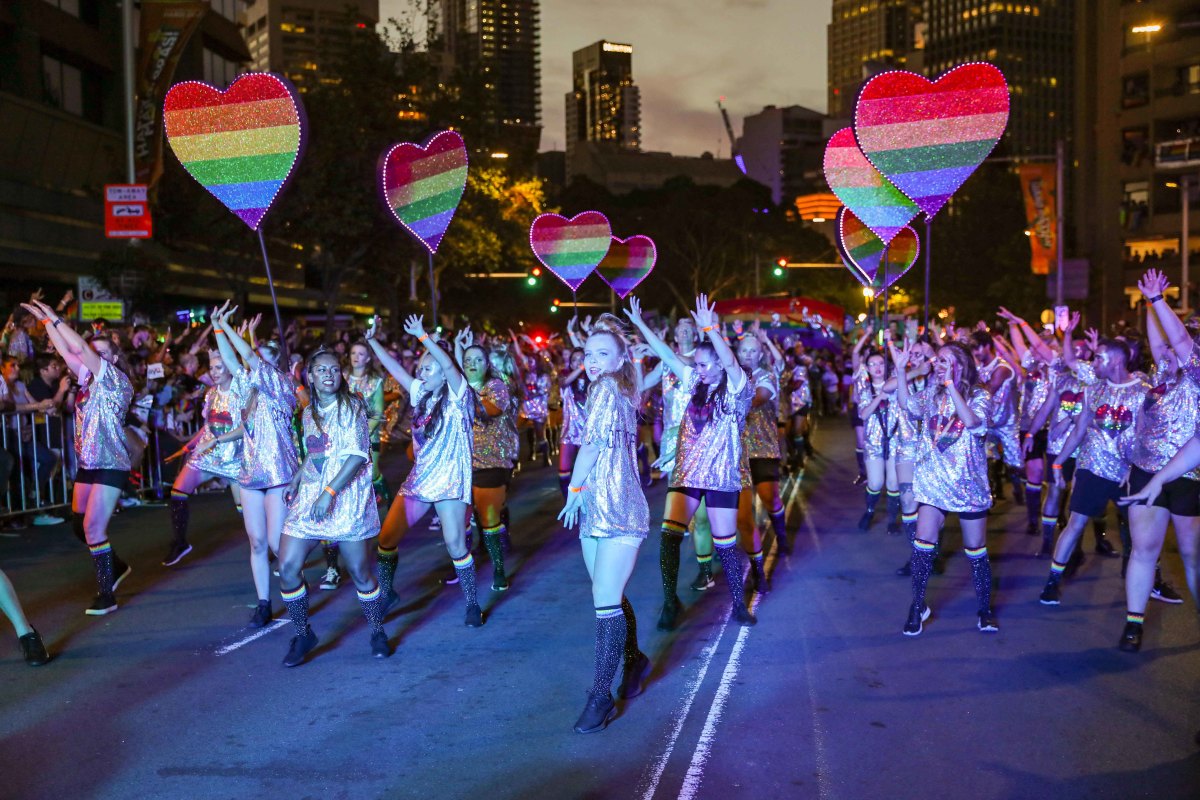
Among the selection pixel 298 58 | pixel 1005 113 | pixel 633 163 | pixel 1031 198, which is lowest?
pixel 1005 113

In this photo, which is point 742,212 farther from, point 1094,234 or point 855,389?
point 855,389

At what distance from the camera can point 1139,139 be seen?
54.2 meters

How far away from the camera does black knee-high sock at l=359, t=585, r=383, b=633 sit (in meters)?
6.82

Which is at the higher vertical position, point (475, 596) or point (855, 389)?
point (855, 389)

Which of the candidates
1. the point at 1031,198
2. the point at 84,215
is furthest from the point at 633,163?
the point at 84,215

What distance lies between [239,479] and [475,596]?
5.79 feet

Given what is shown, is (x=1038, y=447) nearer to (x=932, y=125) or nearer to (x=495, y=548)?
(x=932, y=125)

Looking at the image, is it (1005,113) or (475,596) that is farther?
(1005,113)

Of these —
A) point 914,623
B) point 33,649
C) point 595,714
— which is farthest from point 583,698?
point 33,649

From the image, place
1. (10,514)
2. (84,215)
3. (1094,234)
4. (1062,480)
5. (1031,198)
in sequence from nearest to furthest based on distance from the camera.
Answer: (1062,480) < (10,514) < (84,215) < (1031,198) < (1094,234)

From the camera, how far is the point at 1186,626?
7.47m

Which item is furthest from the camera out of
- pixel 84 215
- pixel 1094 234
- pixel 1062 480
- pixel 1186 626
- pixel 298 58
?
pixel 298 58

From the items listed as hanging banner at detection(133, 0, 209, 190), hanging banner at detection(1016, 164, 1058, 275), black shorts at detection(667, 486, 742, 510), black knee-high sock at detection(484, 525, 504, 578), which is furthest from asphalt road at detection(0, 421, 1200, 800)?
hanging banner at detection(1016, 164, 1058, 275)

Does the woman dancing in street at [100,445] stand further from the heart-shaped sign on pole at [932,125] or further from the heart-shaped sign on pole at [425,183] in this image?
the heart-shaped sign on pole at [932,125]
